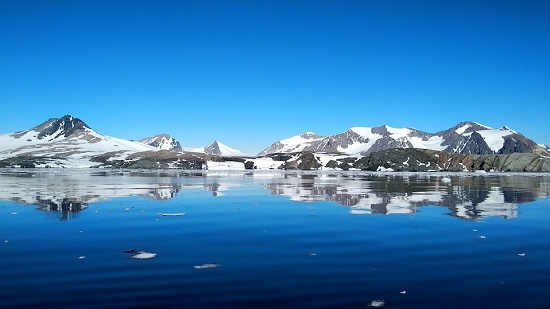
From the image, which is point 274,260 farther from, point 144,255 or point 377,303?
point 377,303

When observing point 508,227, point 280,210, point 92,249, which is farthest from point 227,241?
point 508,227

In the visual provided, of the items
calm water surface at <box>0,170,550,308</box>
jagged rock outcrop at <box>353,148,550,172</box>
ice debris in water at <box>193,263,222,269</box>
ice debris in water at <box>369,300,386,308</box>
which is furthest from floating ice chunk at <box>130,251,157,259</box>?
jagged rock outcrop at <box>353,148,550,172</box>

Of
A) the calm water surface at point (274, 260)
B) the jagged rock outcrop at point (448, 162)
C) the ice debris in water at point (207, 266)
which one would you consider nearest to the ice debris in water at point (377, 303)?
the calm water surface at point (274, 260)

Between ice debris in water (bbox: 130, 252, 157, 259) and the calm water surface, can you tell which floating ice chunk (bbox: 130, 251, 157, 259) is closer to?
ice debris in water (bbox: 130, 252, 157, 259)

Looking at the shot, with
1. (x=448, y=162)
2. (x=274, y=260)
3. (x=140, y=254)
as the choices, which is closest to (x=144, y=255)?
(x=140, y=254)

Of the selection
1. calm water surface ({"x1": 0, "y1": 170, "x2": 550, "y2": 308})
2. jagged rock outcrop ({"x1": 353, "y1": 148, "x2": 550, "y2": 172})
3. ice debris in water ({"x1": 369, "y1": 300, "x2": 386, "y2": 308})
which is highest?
jagged rock outcrop ({"x1": 353, "y1": 148, "x2": 550, "y2": 172})

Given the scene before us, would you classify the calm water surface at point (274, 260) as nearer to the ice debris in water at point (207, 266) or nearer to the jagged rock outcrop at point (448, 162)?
the ice debris in water at point (207, 266)

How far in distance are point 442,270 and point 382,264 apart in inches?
53.2

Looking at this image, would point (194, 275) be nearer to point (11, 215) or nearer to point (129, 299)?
point (129, 299)

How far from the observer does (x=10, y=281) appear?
28.7 ft

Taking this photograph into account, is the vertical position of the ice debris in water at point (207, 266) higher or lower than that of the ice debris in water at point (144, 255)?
lower

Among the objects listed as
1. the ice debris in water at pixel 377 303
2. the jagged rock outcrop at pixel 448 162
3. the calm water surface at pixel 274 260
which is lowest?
the ice debris in water at pixel 377 303

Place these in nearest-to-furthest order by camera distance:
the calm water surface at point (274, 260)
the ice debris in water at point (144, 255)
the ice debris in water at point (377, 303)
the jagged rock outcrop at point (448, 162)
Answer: the ice debris in water at point (377, 303) < the calm water surface at point (274, 260) < the ice debris in water at point (144, 255) < the jagged rock outcrop at point (448, 162)

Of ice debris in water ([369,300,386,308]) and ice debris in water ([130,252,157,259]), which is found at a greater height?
ice debris in water ([130,252,157,259])
